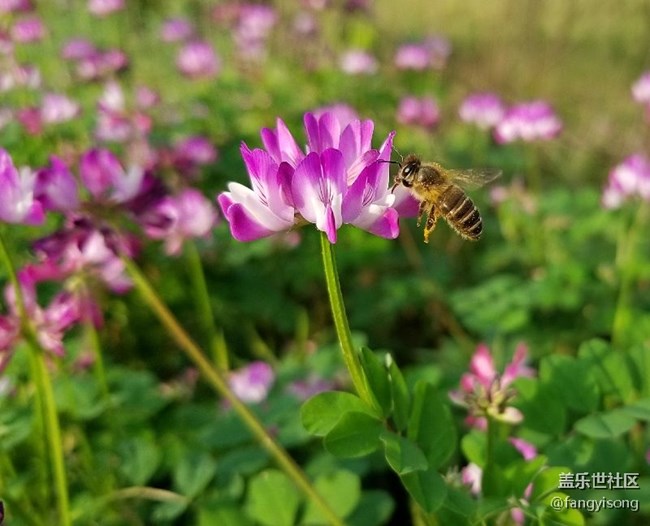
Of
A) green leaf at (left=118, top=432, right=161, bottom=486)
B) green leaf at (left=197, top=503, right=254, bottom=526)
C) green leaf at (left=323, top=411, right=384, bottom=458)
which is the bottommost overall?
green leaf at (left=118, top=432, right=161, bottom=486)

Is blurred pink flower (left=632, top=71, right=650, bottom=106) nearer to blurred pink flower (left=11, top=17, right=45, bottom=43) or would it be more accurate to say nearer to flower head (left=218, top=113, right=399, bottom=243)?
flower head (left=218, top=113, right=399, bottom=243)

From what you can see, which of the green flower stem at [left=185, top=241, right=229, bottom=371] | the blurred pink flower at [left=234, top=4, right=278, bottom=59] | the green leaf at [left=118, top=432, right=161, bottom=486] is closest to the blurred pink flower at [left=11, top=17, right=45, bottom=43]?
the blurred pink flower at [left=234, top=4, right=278, bottom=59]

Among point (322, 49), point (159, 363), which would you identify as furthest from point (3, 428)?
point (322, 49)

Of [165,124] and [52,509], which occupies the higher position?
[165,124]

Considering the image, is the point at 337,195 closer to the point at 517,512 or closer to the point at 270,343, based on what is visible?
the point at 517,512

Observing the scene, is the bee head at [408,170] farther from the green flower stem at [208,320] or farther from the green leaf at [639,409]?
the green flower stem at [208,320]

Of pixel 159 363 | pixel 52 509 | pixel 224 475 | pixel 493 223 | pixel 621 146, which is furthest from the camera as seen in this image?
pixel 621 146
